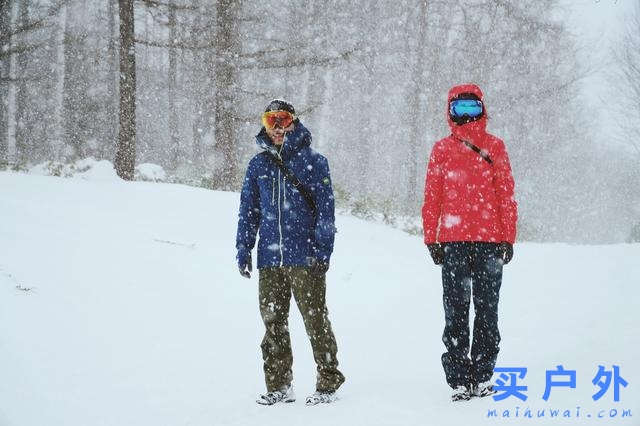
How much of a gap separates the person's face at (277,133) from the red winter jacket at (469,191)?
44.4 inches

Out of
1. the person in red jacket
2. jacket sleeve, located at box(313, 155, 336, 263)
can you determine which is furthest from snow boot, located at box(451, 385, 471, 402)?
jacket sleeve, located at box(313, 155, 336, 263)

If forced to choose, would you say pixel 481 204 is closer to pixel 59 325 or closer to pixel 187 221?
pixel 59 325

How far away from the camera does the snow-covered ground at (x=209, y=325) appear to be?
167 inches

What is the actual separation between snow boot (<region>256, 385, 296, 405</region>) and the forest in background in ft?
34.9

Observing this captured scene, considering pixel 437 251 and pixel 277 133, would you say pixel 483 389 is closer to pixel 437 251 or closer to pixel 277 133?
pixel 437 251

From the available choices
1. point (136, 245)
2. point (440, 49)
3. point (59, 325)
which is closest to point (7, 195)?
point (136, 245)

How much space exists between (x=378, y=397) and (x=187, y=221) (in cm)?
631

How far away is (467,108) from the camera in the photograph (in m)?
4.23

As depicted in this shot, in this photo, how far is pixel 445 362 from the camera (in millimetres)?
4293

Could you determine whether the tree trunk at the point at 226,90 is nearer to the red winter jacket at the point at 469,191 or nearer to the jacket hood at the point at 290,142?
the jacket hood at the point at 290,142

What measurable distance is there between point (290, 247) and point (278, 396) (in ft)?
3.83

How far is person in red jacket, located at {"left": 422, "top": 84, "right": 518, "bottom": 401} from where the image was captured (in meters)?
4.12

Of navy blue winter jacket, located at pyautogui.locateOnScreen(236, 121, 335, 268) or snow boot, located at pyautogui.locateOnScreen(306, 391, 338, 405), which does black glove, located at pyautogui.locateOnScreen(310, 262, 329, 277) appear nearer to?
navy blue winter jacket, located at pyautogui.locateOnScreen(236, 121, 335, 268)

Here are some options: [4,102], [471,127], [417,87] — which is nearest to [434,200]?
[471,127]
